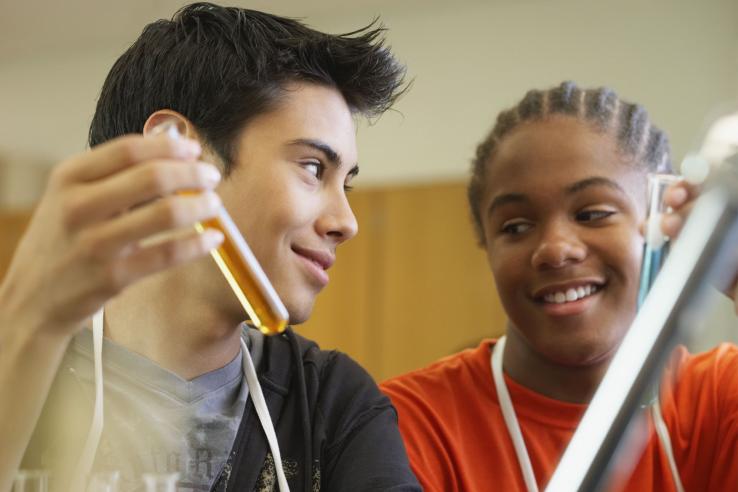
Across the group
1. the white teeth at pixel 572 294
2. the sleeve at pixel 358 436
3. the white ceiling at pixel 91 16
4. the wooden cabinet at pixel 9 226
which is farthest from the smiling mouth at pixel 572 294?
the wooden cabinet at pixel 9 226

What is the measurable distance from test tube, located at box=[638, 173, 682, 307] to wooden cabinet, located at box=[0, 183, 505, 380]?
6.79 ft

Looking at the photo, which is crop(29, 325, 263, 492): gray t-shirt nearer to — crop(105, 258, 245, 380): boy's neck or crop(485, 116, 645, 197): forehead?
crop(105, 258, 245, 380): boy's neck

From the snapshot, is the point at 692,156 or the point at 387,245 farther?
the point at 387,245

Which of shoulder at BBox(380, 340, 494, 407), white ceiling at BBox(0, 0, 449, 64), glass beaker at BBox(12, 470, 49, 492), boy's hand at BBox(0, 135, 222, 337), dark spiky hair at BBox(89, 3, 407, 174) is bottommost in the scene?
shoulder at BBox(380, 340, 494, 407)

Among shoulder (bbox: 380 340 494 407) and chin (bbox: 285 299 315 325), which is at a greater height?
chin (bbox: 285 299 315 325)

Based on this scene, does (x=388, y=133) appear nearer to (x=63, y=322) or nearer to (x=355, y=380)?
(x=355, y=380)

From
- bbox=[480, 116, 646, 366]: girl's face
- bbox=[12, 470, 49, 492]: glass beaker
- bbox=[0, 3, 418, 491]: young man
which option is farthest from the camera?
bbox=[480, 116, 646, 366]: girl's face

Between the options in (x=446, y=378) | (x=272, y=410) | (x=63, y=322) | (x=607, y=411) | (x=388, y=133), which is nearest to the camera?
(x=607, y=411)

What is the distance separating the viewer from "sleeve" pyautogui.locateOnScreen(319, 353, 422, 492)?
0.77 m

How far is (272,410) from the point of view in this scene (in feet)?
Answer: 2.74

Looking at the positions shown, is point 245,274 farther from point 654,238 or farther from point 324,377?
point 324,377

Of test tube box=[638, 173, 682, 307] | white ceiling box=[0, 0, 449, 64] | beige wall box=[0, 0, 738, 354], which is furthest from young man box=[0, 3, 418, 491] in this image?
white ceiling box=[0, 0, 449, 64]

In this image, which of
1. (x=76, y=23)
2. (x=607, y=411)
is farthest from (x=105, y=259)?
(x=76, y=23)

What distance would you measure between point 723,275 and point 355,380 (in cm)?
63
